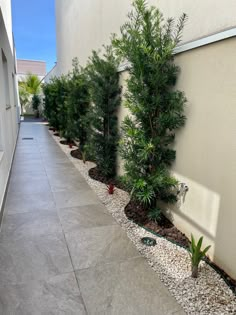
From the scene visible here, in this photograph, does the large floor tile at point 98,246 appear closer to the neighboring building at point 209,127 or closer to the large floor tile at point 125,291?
the large floor tile at point 125,291

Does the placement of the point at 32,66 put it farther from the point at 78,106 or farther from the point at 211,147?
the point at 211,147

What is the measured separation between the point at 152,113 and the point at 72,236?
173 centimetres

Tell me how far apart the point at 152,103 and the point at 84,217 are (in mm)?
1745

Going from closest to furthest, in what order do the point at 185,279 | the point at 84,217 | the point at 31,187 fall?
1. the point at 185,279
2. the point at 84,217
3. the point at 31,187

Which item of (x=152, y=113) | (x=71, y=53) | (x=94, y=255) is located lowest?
(x=94, y=255)

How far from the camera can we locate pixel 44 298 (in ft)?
5.94

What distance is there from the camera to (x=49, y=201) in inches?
143

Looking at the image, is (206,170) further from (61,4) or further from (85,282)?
(61,4)

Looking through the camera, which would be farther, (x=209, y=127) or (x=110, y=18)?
(x=110, y=18)

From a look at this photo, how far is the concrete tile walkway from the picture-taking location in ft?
5.82

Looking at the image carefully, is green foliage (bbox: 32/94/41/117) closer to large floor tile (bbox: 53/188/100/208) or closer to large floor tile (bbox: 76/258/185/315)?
large floor tile (bbox: 53/188/100/208)

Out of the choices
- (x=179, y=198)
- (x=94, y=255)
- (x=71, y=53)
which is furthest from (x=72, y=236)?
(x=71, y=53)

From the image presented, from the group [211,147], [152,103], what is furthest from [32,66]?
[211,147]

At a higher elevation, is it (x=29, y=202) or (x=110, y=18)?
(x=110, y=18)
